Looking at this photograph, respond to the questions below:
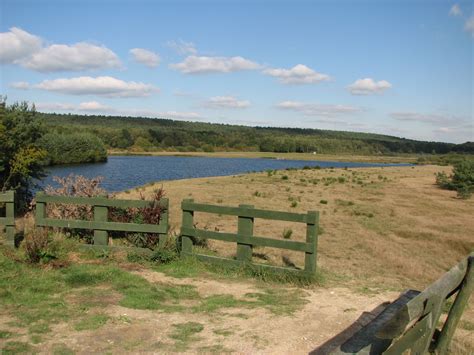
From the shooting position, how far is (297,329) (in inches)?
219

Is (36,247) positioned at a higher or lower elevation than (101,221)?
lower

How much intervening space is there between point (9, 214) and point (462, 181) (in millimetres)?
25509

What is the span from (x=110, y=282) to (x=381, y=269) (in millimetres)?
5867

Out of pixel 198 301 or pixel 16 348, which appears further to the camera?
pixel 198 301

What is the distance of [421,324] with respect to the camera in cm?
364

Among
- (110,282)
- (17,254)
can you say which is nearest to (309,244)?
(110,282)

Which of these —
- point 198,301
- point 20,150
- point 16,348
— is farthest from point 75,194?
point 20,150

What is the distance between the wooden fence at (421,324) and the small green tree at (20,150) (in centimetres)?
1452

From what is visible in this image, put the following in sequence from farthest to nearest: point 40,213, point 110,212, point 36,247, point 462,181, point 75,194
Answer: point 462,181, point 75,194, point 110,212, point 40,213, point 36,247

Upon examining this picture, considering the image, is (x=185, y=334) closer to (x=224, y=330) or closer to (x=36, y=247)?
(x=224, y=330)

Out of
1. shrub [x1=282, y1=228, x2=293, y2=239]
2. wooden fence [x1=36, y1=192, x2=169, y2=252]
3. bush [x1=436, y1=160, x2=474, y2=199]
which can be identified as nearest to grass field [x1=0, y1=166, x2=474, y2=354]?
wooden fence [x1=36, y1=192, x2=169, y2=252]

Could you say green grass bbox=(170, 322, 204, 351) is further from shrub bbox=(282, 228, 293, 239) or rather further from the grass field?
shrub bbox=(282, 228, 293, 239)

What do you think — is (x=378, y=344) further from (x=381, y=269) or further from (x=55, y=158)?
(x=55, y=158)

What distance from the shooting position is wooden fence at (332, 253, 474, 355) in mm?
3168
